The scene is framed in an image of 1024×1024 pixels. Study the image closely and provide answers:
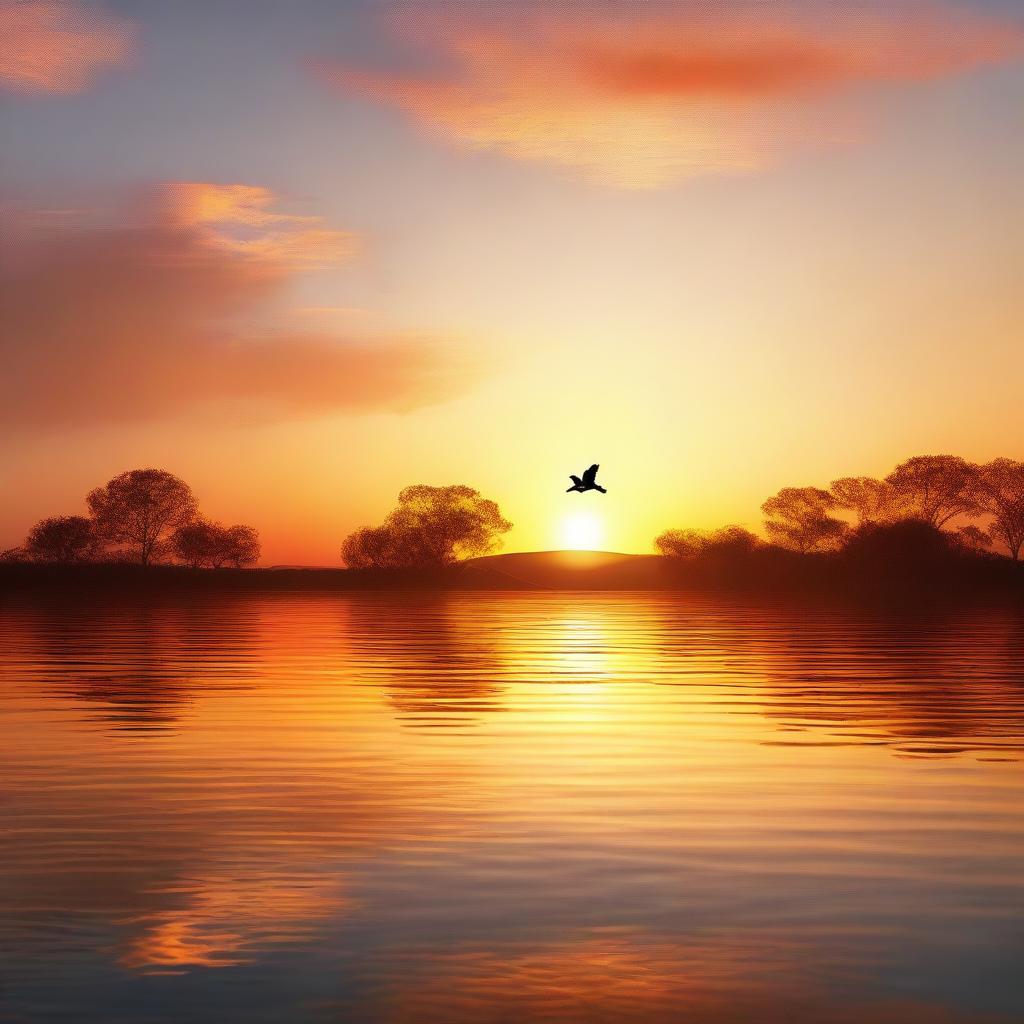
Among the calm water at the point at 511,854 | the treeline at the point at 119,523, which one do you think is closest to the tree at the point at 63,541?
the treeline at the point at 119,523

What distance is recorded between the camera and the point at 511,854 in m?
14.8

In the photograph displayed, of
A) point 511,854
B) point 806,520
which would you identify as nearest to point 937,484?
point 806,520

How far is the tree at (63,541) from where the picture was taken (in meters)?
140

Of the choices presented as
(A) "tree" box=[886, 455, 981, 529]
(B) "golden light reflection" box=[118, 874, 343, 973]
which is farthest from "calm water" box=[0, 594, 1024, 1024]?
(A) "tree" box=[886, 455, 981, 529]

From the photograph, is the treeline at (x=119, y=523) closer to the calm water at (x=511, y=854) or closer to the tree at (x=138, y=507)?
the tree at (x=138, y=507)

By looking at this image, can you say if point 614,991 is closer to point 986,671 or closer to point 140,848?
point 140,848

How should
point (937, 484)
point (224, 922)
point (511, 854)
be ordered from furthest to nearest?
point (937, 484)
point (511, 854)
point (224, 922)

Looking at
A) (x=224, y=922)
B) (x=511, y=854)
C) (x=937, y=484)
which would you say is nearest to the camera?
(x=224, y=922)

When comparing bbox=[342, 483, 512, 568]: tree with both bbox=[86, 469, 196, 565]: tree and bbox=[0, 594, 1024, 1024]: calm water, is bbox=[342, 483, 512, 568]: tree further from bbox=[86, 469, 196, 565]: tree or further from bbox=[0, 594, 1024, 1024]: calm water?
bbox=[0, 594, 1024, 1024]: calm water

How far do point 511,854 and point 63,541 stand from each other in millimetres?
132183

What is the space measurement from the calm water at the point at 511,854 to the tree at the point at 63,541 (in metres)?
110

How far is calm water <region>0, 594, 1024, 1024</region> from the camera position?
10188mm

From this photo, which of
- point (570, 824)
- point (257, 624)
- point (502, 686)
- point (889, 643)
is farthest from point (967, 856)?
point (257, 624)

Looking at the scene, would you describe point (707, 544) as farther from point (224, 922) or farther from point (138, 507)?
point (224, 922)
